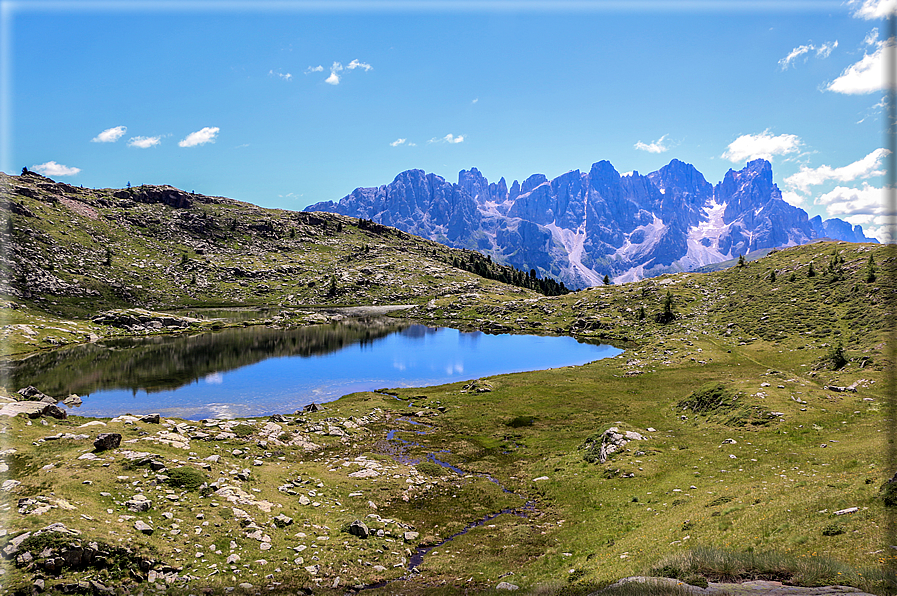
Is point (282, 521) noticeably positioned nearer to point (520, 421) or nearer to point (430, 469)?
point (430, 469)

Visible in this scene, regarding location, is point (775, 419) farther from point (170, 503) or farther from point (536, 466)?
point (170, 503)

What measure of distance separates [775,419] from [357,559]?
41.7 m

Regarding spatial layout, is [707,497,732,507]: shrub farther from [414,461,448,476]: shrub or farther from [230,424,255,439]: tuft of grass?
[230,424,255,439]: tuft of grass

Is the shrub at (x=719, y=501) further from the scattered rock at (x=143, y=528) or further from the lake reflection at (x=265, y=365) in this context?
the lake reflection at (x=265, y=365)

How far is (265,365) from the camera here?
95.4m

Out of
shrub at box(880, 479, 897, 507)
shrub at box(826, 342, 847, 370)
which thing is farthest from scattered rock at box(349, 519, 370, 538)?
shrub at box(826, 342, 847, 370)

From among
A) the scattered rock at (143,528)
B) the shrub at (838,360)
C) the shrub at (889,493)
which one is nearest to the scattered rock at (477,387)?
the shrub at (838,360)

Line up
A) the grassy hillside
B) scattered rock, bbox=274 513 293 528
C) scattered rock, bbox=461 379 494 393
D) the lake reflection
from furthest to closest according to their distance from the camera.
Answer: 1. scattered rock, bbox=461 379 494 393
2. the lake reflection
3. scattered rock, bbox=274 513 293 528
4. the grassy hillside

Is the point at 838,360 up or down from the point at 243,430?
up

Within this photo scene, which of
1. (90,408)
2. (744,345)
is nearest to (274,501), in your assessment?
(90,408)

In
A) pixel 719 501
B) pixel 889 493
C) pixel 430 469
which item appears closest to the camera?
pixel 889 493

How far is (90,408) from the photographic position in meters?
59.2

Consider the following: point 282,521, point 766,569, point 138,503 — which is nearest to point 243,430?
point 282,521

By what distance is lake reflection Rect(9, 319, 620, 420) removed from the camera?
218 feet
